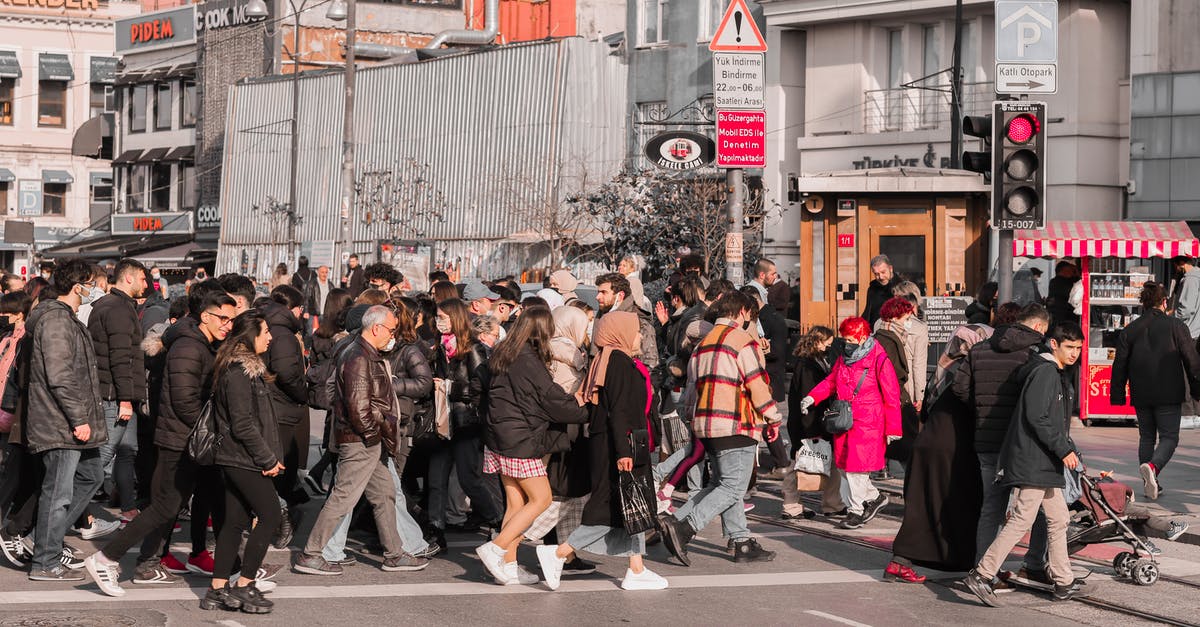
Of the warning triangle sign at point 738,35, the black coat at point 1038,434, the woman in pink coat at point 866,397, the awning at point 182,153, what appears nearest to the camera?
the black coat at point 1038,434

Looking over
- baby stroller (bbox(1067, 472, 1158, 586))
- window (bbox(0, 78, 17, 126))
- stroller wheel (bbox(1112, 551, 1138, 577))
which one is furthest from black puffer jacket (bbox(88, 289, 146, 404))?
window (bbox(0, 78, 17, 126))

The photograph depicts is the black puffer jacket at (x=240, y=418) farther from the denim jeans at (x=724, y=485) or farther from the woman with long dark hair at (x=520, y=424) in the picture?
the denim jeans at (x=724, y=485)

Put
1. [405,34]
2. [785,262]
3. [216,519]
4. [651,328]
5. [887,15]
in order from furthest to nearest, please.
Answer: [405,34]
[785,262]
[887,15]
[651,328]
[216,519]

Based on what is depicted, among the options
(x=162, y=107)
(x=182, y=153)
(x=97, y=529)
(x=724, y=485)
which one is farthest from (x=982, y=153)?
(x=162, y=107)

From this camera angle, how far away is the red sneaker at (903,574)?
428 inches

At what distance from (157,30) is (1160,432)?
54.4 metres

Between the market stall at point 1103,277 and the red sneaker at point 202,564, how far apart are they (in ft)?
37.4

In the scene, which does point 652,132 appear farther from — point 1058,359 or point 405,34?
point 1058,359

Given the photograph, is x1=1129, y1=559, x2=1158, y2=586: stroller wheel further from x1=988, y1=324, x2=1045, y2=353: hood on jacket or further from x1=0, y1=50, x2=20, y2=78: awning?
x1=0, y1=50, x2=20, y2=78: awning

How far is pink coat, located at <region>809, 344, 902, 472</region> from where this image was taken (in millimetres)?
12727

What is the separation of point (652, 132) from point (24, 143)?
3726 cm

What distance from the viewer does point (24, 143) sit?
230ft

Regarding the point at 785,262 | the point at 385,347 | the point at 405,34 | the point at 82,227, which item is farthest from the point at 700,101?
the point at 82,227

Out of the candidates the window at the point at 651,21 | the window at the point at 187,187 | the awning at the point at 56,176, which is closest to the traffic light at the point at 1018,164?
the window at the point at 651,21
